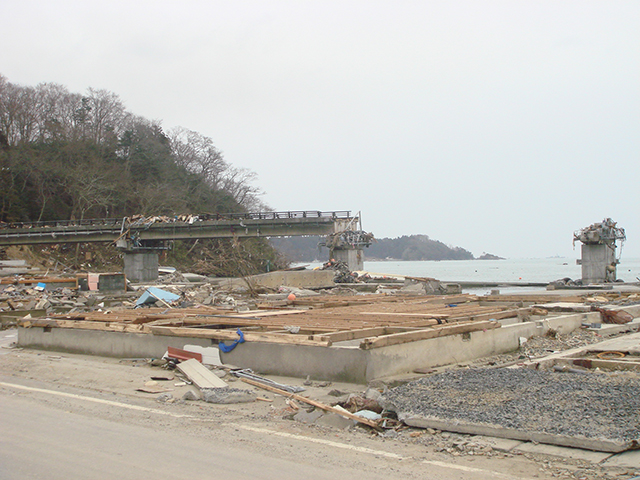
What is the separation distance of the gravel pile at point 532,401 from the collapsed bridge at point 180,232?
46586mm

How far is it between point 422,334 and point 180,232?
50.7 m

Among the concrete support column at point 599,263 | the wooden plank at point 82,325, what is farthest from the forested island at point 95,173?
the wooden plank at point 82,325

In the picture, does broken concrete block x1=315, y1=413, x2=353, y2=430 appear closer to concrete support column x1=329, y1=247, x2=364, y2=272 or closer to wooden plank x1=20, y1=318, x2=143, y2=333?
wooden plank x1=20, y1=318, x2=143, y2=333

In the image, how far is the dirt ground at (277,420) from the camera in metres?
5.95

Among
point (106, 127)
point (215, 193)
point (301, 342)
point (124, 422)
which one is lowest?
point (124, 422)

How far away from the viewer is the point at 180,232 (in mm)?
59094

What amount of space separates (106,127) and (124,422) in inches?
3383

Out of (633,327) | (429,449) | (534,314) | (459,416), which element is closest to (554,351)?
(534,314)

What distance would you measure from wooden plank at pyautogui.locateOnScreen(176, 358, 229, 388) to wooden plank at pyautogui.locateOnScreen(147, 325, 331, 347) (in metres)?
0.62

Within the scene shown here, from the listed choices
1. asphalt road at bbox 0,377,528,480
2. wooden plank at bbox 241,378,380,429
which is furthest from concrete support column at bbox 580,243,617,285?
asphalt road at bbox 0,377,528,480

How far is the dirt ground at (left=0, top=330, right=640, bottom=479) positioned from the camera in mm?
5945

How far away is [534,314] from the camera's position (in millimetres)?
16359

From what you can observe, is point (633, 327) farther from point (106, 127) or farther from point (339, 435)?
point (106, 127)

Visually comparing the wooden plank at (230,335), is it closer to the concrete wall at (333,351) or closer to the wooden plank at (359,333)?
the concrete wall at (333,351)
